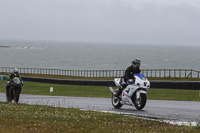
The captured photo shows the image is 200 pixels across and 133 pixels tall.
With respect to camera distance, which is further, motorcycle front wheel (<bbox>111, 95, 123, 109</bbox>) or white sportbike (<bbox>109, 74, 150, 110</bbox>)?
motorcycle front wheel (<bbox>111, 95, 123, 109</bbox>)

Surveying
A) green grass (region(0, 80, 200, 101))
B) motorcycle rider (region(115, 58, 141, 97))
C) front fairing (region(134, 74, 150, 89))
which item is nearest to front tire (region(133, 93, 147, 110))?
front fairing (region(134, 74, 150, 89))

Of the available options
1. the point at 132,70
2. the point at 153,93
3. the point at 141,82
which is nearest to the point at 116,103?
the point at 132,70

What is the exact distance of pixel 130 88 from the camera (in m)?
14.2

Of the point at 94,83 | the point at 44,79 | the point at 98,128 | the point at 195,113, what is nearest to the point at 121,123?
the point at 98,128

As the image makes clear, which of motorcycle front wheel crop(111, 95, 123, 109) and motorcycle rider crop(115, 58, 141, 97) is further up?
motorcycle rider crop(115, 58, 141, 97)

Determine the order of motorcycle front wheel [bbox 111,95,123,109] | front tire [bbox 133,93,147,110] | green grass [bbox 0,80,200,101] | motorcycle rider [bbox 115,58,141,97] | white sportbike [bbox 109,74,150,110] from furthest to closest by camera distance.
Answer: green grass [bbox 0,80,200,101] < motorcycle front wheel [bbox 111,95,123,109] < motorcycle rider [bbox 115,58,141,97] < white sportbike [bbox 109,74,150,110] < front tire [bbox 133,93,147,110]

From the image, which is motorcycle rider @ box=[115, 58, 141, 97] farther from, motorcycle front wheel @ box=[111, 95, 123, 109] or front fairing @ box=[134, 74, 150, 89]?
motorcycle front wheel @ box=[111, 95, 123, 109]

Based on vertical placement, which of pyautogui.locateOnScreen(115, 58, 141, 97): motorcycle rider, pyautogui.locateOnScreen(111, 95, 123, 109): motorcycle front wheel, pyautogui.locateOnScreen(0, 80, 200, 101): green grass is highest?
pyautogui.locateOnScreen(115, 58, 141, 97): motorcycle rider

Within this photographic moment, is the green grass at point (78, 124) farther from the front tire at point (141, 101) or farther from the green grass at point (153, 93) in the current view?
the green grass at point (153, 93)

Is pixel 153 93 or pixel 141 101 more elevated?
pixel 141 101

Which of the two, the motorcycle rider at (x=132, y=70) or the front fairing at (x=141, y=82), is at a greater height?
the motorcycle rider at (x=132, y=70)

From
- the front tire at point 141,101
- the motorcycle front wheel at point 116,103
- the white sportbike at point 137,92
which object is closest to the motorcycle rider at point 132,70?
the white sportbike at point 137,92

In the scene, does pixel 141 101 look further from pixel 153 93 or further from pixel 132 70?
pixel 153 93

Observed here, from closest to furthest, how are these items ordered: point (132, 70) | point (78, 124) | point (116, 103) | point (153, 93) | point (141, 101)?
point (78, 124) → point (141, 101) → point (132, 70) → point (116, 103) → point (153, 93)
